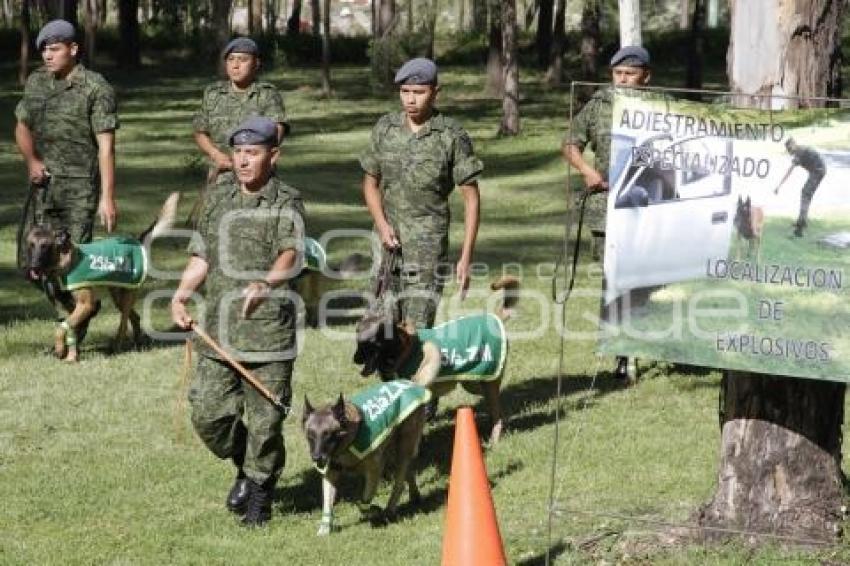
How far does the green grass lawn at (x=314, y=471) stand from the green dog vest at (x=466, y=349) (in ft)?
1.76

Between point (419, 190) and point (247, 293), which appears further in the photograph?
point (419, 190)

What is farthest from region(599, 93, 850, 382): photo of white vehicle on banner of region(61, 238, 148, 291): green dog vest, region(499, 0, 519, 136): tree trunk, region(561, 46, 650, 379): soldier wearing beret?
region(499, 0, 519, 136): tree trunk

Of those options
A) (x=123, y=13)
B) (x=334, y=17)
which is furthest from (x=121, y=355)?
(x=334, y=17)

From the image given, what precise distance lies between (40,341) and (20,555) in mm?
5878

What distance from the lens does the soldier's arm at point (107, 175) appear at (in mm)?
11711

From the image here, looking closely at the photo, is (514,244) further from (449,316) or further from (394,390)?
(394,390)

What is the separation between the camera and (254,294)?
803cm

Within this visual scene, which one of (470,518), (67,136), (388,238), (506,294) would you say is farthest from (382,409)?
(67,136)

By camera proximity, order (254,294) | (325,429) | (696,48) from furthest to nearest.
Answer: (696,48) < (254,294) < (325,429)

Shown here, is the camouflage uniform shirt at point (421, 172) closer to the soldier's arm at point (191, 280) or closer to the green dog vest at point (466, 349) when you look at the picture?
the green dog vest at point (466, 349)

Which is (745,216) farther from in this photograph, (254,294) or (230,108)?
(230,108)

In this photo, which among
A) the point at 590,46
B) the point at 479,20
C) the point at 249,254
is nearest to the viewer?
the point at 249,254

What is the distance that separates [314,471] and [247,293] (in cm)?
183

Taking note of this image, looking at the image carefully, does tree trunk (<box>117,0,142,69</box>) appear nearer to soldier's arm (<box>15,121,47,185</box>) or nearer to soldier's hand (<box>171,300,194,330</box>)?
soldier's arm (<box>15,121,47,185</box>)
